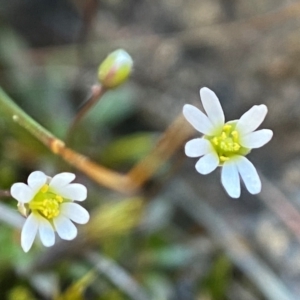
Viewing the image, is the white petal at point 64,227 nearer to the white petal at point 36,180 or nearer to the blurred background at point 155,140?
the white petal at point 36,180

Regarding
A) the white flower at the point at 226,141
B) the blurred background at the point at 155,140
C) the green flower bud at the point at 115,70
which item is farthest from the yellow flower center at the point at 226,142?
the blurred background at the point at 155,140

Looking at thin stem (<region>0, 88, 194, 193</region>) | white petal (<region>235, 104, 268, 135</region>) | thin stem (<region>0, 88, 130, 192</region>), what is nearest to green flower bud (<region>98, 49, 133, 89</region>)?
thin stem (<region>0, 88, 194, 193</region>)

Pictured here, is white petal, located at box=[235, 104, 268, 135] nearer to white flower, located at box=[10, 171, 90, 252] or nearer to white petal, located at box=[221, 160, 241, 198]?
white petal, located at box=[221, 160, 241, 198]

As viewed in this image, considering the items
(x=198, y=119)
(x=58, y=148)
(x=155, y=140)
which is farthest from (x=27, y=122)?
(x=155, y=140)

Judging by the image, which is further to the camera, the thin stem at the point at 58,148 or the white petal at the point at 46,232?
the thin stem at the point at 58,148

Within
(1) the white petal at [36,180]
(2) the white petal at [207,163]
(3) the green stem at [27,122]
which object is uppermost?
(2) the white petal at [207,163]

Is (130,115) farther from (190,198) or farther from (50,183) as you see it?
(50,183)

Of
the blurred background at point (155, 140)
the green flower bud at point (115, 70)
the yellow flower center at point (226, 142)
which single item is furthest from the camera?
the blurred background at point (155, 140)

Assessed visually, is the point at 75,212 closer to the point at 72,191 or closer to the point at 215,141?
the point at 72,191
